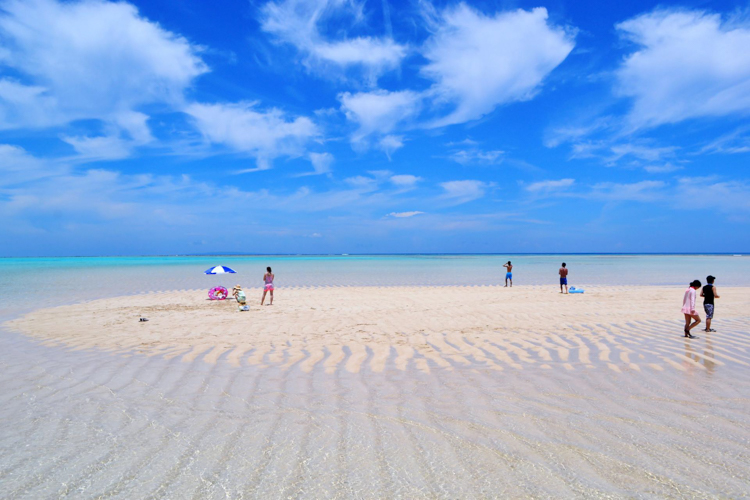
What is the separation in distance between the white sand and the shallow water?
65 cm

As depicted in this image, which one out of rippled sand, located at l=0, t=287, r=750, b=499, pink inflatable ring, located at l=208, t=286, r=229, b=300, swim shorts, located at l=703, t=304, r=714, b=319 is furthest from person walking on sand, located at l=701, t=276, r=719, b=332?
pink inflatable ring, located at l=208, t=286, r=229, b=300

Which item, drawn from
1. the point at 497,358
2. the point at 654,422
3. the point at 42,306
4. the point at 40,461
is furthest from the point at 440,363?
the point at 42,306

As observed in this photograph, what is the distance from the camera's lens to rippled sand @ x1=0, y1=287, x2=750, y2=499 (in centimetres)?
375

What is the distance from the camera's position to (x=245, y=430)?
4816 millimetres

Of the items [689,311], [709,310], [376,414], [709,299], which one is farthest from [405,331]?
[709,299]

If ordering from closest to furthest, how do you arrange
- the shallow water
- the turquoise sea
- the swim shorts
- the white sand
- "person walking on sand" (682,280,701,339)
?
the shallow water, the white sand, "person walking on sand" (682,280,701,339), the swim shorts, the turquoise sea

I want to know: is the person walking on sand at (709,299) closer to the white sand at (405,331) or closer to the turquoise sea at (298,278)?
the white sand at (405,331)

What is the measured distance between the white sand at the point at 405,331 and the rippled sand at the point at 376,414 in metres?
0.10

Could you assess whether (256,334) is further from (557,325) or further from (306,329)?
(557,325)

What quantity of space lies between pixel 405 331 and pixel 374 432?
6.46 meters

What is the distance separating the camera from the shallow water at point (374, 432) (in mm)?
3695

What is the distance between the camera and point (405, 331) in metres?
11.2

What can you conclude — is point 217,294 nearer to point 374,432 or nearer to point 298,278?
point 374,432

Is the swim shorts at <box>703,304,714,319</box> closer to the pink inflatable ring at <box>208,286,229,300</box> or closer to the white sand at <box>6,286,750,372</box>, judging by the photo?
the white sand at <box>6,286,750,372</box>
